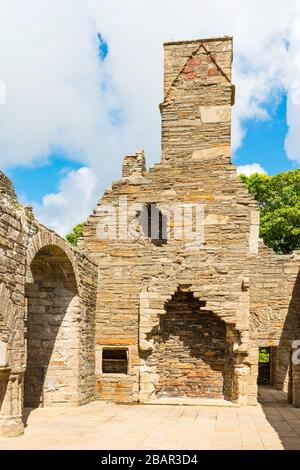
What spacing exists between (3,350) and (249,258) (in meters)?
7.35

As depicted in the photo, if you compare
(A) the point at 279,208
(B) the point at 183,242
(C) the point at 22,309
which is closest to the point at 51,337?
(C) the point at 22,309

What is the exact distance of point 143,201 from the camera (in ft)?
45.6

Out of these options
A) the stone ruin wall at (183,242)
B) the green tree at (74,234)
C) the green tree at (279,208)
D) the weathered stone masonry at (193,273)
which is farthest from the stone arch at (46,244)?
the green tree at (74,234)

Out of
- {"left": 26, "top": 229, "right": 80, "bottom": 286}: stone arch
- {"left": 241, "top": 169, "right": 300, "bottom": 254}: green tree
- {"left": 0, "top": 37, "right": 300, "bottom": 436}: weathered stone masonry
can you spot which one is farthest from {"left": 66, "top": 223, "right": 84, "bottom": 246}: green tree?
{"left": 26, "top": 229, "right": 80, "bottom": 286}: stone arch

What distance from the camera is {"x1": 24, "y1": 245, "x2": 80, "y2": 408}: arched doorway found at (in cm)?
1134

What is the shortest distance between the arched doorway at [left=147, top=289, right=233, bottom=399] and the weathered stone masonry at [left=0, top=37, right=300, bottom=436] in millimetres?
25

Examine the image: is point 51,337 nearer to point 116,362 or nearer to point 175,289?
point 116,362

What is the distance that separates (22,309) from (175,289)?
17.8 ft

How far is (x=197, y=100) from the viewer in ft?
47.7

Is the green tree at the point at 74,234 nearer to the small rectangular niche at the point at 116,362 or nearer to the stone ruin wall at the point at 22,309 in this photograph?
the small rectangular niche at the point at 116,362


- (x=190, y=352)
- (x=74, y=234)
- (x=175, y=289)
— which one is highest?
(x=74, y=234)

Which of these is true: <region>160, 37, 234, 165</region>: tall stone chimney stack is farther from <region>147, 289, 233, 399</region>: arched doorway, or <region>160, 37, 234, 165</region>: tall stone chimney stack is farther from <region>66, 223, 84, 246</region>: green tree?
<region>66, 223, 84, 246</region>: green tree
